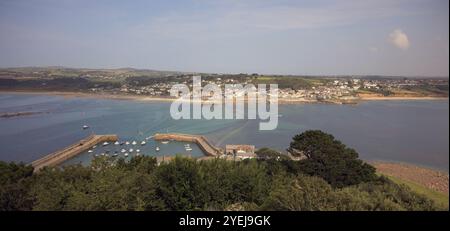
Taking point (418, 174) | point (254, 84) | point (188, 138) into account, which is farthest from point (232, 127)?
point (254, 84)

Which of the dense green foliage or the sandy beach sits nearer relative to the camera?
the dense green foliage

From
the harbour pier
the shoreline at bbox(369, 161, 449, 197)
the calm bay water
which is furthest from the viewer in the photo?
the harbour pier

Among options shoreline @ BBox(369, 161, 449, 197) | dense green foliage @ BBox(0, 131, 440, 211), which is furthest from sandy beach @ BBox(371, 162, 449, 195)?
dense green foliage @ BBox(0, 131, 440, 211)

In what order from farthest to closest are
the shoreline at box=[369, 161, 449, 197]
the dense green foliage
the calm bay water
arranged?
the calm bay water
the shoreline at box=[369, 161, 449, 197]
the dense green foliage

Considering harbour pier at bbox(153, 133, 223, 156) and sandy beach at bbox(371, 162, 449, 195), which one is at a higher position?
harbour pier at bbox(153, 133, 223, 156)

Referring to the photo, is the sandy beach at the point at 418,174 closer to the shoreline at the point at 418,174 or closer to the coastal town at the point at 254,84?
the shoreline at the point at 418,174

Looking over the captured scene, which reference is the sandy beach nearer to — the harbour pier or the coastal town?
the coastal town

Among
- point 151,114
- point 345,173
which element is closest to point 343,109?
point 151,114

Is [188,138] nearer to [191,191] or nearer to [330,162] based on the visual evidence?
[330,162]
